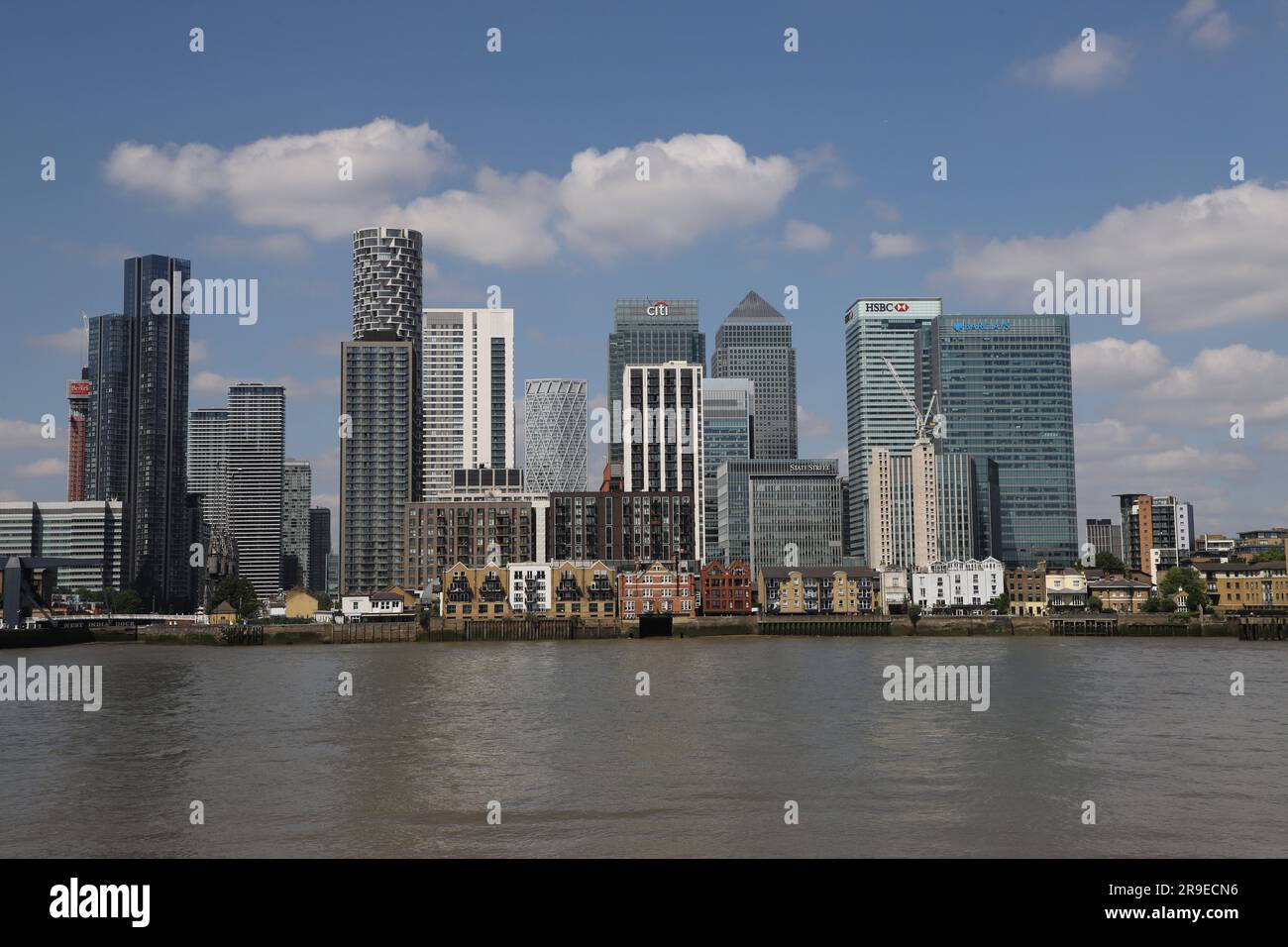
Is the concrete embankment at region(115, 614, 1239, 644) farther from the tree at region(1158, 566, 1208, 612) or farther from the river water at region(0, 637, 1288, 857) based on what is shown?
the river water at region(0, 637, 1288, 857)

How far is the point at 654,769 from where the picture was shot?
3766 centimetres

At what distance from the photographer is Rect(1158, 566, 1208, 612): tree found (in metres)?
161

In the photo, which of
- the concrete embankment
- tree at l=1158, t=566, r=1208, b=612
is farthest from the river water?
tree at l=1158, t=566, r=1208, b=612

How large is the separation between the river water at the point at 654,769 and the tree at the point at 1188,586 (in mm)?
94703

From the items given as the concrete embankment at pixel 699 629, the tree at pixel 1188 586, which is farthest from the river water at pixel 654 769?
the tree at pixel 1188 586

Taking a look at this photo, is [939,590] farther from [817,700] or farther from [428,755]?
[428,755]

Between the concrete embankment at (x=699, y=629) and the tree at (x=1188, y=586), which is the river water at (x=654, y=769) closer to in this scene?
the concrete embankment at (x=699, y=629)

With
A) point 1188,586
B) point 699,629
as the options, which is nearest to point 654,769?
point 699,629

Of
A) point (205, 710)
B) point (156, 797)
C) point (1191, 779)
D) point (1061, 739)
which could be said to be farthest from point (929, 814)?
point (205, 710)

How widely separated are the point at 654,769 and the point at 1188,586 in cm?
14954

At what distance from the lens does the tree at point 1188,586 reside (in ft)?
529

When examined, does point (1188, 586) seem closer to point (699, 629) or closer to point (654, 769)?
point (699, 629)

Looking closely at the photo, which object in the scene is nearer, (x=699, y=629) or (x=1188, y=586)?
(x=699, y=629)

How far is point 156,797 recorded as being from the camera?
34.5 m
